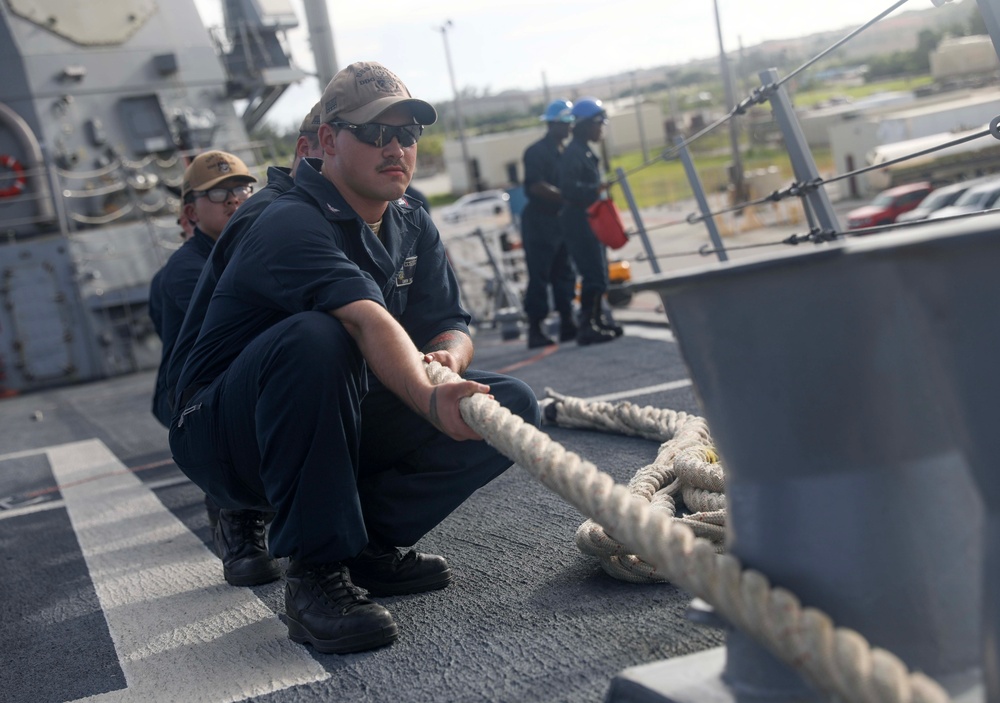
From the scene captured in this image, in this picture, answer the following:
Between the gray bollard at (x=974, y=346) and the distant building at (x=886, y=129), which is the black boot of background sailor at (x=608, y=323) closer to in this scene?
the gray bollard at (x=974, y=346)

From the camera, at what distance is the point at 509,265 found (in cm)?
1118

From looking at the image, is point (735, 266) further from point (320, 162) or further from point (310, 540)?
point (320, 162)

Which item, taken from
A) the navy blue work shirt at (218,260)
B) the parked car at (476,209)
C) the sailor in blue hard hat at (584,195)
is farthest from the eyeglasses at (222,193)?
the parked car at (476,209)

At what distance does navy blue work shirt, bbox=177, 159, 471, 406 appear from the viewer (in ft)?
7.80

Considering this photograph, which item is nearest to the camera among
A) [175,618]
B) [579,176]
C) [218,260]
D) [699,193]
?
[175,618]

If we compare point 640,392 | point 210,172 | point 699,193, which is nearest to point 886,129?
point 699,193

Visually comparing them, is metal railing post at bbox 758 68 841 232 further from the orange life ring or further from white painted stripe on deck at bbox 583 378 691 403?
the orange life ring

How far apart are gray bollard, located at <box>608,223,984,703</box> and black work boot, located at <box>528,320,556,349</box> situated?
667cm

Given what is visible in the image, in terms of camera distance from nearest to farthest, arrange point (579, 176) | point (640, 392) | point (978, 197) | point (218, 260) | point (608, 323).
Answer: point (218, 260)
point (640, 392)
point (579, 176)
point (608, 323)
point (978, 197)

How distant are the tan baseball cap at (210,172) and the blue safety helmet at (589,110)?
424 cm

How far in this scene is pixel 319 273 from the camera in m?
2.36

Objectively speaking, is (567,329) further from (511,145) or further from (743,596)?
(511,145)

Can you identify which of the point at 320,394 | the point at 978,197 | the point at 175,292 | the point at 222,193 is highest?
the point at 222,193

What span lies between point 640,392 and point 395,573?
2689 mm
